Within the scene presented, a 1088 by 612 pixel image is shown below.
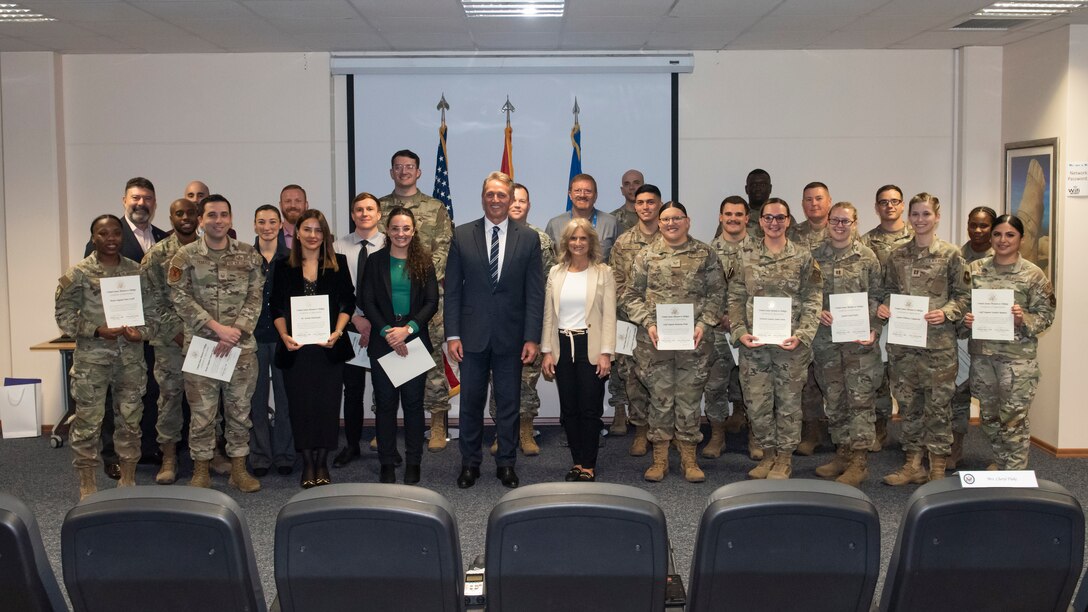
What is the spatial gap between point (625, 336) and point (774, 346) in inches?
34.0

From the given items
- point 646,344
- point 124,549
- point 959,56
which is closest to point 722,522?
point 124,549

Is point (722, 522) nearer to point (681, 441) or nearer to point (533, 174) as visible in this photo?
point (681, 441)

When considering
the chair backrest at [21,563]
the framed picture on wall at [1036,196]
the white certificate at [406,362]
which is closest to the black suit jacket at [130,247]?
the white certificate at [406,362]

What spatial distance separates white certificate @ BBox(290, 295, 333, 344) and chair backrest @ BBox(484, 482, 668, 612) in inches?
126

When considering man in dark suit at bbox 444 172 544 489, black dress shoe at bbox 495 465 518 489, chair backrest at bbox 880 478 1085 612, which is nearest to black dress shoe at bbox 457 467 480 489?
man in dark suit at bbox 444 172 544 489

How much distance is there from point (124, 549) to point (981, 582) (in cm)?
188

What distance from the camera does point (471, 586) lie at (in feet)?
7.75

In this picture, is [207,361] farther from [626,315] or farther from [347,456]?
[626,315]

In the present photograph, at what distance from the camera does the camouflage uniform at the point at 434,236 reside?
5812 millimetres

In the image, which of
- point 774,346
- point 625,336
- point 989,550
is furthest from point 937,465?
point 989,550

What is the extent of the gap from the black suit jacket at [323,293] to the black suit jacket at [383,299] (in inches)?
6.1

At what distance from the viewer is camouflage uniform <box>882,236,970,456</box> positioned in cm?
510

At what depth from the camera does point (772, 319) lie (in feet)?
16.4

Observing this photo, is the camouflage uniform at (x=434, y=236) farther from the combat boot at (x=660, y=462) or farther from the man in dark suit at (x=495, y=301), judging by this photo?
the combat boot at (x=660, y=462)
